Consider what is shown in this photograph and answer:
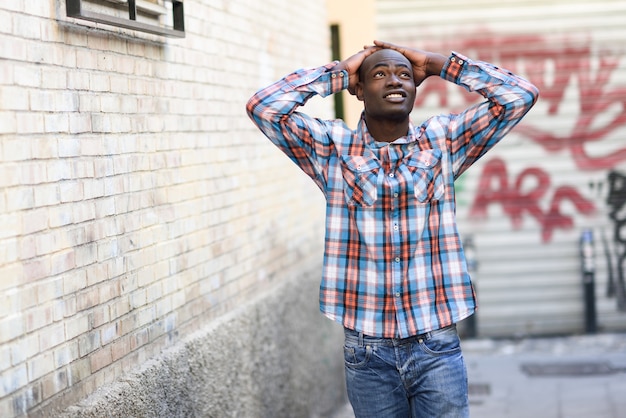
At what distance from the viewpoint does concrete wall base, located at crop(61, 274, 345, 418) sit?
423 cm

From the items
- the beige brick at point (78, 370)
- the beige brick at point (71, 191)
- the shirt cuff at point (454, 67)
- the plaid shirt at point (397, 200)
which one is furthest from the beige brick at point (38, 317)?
the shirt cuff at point (454, 67)

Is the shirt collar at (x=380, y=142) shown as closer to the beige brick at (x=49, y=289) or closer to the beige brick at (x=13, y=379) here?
the beige brick at (x=49, y=289)

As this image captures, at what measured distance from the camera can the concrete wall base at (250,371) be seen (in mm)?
4234

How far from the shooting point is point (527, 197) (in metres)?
9.35

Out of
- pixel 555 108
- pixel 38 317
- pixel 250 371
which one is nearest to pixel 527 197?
pixel 555 108

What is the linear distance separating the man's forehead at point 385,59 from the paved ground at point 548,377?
3.62m

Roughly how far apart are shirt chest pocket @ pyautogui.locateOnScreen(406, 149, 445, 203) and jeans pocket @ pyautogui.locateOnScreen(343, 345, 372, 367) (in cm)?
55

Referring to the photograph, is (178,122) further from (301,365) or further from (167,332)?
(301,365)

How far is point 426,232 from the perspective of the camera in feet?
12.3

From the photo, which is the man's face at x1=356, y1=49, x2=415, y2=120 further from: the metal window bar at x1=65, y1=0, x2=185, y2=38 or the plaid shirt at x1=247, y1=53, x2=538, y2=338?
the metal window bar at x1=65, y1=0, x2=185, y2=38

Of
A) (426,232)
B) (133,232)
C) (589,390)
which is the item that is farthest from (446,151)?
(589,390)

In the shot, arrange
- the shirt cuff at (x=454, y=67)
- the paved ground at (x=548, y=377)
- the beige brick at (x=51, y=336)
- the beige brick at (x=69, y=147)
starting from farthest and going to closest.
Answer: the paved ground at (x=548, y=377) < the shirt cuff at (x=454, y=67) < the beige brick at (x=69, y=147) < the beige brick at (x=51, y=336)

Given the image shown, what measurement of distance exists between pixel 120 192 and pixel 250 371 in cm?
181

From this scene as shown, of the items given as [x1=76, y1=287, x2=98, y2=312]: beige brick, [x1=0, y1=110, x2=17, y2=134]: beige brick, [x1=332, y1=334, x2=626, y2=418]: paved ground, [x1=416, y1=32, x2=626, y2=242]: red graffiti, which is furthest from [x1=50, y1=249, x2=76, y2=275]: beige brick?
[x1=416, y1=32, x2=626, y2=242]: red graffiti
